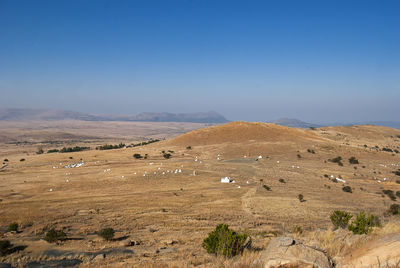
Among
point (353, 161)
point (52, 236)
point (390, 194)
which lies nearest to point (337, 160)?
point (353, 161)

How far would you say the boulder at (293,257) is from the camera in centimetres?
624

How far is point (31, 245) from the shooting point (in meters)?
11.3

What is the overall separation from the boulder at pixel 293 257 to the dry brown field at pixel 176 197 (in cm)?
196

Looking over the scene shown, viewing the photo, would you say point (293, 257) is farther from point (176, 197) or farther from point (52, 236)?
point (176, 197)

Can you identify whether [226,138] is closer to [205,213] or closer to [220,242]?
[205,213]

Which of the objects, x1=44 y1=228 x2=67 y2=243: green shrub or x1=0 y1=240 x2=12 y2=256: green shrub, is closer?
x1=0 y1=240 x2=12 y2=256: green shrub

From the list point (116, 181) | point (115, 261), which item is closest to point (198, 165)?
point (116, 181)

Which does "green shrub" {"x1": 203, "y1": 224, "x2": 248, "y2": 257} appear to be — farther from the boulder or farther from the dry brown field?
the boulder

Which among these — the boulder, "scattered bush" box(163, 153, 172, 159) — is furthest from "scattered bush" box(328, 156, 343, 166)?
the boulder

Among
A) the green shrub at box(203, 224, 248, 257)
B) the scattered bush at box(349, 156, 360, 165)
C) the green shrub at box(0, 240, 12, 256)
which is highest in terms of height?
the green shrub at box(203, 224, 248, 257)

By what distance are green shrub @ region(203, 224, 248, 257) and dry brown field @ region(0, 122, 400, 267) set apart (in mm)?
415

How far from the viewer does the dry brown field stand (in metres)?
11.2

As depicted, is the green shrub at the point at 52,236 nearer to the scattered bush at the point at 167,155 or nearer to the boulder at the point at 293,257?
the boulder at the point at 293,257

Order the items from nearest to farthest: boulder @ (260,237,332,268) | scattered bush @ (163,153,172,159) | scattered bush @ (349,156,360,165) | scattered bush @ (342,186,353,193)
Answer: boulder @ (260,237,332,268) < scattered bush @ (342,186,353,193) < scattered bush @ (349,156,360,165) < scattered bush @ (163,153,172,159)
